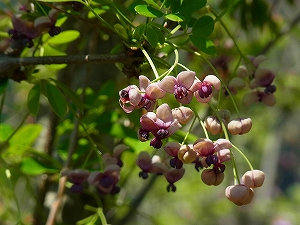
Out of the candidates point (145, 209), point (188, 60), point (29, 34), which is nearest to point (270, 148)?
point (145, 209)

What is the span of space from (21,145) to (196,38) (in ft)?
1.33

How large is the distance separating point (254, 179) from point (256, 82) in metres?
Answer: 0.20

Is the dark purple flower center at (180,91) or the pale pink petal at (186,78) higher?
the pale pink petal at (186,78)

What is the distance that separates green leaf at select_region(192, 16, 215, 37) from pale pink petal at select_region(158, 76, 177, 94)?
159mm

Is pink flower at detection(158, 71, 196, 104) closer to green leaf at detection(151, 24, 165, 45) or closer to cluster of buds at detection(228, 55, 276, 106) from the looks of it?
green leaf at detection(151, 24, 165, 45)

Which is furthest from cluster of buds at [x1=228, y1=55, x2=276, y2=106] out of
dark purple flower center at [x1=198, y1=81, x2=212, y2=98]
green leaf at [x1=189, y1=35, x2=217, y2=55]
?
dark purple flower center at [x1=198, y1=81, x2=212, y2=98]

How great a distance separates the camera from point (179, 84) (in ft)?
1.84

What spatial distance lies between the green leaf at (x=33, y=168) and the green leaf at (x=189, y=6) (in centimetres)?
41

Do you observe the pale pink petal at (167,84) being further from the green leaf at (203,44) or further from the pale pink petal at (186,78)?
the green leaf at (203,44)

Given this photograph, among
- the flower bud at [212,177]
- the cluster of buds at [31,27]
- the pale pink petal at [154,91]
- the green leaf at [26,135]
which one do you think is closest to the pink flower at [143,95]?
the pale pink petal at [154,91]

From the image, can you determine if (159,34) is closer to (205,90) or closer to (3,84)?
(205,90)

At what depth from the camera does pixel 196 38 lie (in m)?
0.69

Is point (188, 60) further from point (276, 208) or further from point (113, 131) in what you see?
point (276, 208)

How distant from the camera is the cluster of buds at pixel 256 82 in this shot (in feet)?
2.51
